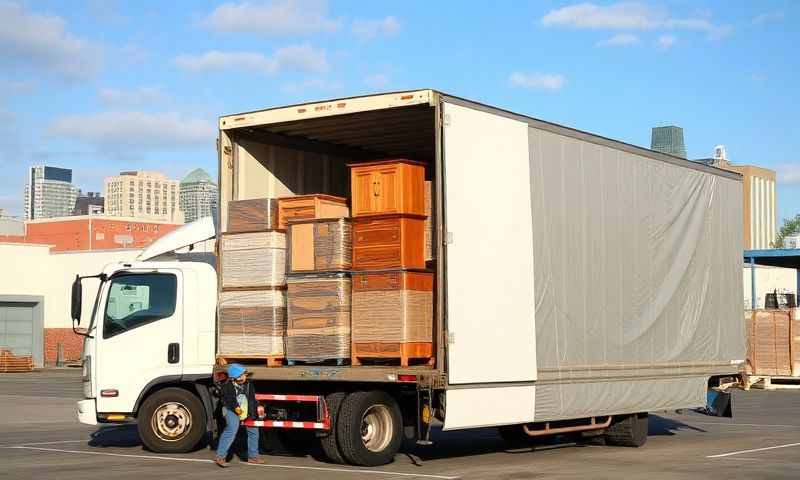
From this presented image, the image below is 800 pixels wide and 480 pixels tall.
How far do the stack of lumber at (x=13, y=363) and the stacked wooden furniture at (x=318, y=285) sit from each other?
40.2m

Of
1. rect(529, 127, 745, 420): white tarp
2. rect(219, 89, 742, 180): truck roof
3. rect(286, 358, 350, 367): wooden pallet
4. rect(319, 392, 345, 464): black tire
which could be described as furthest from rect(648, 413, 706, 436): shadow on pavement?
rect(286, 358, 350, 367): wooden pallet

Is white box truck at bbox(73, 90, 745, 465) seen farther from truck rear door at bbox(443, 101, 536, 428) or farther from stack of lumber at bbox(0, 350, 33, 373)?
stack of lumber at bbox(0, 350, 33, 373)

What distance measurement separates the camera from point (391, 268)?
1329 cm

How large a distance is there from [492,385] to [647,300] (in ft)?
13.2

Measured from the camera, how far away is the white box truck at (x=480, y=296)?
13.2 m

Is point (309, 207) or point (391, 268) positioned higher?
point (309, 207)

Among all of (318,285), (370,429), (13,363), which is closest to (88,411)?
(318,285)

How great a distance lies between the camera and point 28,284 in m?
54.1

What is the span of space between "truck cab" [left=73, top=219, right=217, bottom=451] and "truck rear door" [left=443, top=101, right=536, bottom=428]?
3842mm

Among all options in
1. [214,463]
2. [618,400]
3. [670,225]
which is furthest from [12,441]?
[670,225]

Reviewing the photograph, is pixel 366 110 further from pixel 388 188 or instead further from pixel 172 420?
pixel 172 420

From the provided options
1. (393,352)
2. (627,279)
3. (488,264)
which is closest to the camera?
(393,352)

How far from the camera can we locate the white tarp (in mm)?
14594

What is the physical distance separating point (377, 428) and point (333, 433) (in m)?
0.55
